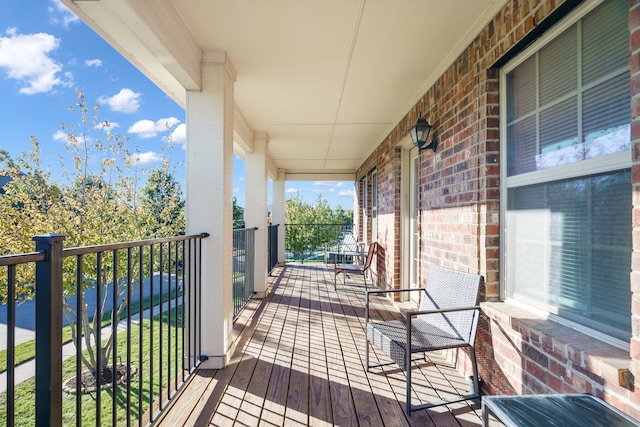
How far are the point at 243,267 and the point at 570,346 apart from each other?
3548 millimetres

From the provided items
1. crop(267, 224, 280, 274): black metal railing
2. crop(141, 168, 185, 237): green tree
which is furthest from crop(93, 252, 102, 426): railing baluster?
crop(267, 224, 280, 274): black metal railing

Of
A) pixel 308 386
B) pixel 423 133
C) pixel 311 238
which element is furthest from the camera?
pixel 311 238

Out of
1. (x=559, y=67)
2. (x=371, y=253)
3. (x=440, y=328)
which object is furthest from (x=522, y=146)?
(x=371, y=253)

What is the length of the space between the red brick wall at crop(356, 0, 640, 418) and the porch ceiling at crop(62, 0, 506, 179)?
22 cm

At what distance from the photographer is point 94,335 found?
1.69m

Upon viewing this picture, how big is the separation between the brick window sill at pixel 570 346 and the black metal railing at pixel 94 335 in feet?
5.54

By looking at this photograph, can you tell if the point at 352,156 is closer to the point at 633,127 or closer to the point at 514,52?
the point at 514,52

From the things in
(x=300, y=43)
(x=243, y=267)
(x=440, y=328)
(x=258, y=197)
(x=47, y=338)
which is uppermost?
(x=300, y=43)

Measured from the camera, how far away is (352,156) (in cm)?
670

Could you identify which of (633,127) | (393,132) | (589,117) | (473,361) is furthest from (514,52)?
(393,132)

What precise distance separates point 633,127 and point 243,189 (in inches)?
168

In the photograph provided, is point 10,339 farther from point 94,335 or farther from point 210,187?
point 210,187

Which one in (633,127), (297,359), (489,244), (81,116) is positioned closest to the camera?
(633,127)

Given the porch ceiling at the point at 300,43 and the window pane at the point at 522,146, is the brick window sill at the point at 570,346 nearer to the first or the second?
the window pane at the point at 522,146
